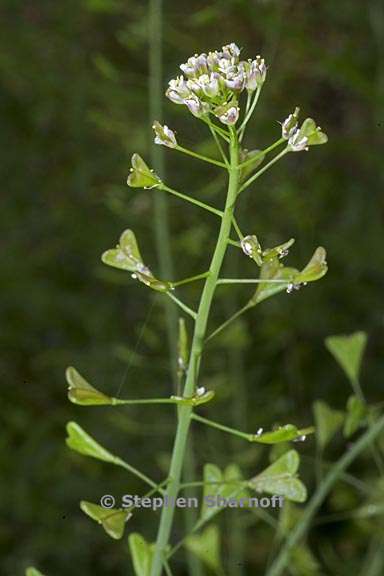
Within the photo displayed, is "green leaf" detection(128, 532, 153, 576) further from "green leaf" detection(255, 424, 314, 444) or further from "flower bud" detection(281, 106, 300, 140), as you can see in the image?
"flower bud" detection(281, 106, 300, 140)

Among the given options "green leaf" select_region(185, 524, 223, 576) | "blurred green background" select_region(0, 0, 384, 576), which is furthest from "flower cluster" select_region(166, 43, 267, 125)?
"blurred green background" select_region(0, 0, 384, 576)

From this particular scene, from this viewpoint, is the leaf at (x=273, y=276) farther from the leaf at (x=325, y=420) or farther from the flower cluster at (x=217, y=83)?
the leaf at (x=325, y=420)

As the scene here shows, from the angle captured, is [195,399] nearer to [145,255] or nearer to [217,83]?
[217,83]

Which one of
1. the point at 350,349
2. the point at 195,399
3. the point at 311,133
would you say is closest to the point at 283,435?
the point at 195,399

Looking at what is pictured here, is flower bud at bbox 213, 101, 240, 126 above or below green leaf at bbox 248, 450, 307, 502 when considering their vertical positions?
above

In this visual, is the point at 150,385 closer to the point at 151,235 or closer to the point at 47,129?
the point at 151,235

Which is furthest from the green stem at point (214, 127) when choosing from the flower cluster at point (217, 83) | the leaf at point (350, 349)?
the leaf at point (350, 349)
